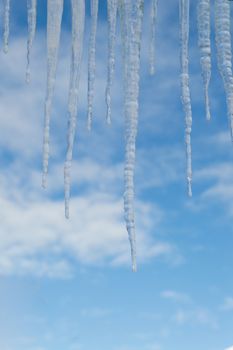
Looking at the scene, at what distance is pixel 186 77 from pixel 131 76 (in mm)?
342

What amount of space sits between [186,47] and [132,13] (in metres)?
0.41

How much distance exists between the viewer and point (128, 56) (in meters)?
4.48

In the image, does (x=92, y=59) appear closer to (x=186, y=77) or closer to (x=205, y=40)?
(x=186, y=77)

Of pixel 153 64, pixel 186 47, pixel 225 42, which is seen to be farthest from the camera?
pixel 153 64

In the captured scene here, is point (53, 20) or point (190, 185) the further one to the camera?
point (53, 20)

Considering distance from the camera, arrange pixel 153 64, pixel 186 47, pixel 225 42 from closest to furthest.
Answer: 1. pixel 225 42
2. pixel 186 47
3. pixel 153 64

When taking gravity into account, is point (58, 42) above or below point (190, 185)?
above

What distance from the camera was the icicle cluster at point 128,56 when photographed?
4.26 m

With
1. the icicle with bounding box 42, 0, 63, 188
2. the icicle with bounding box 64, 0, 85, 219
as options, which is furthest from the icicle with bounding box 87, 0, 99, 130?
the icicle with bounding box 42, 0, 63, 188

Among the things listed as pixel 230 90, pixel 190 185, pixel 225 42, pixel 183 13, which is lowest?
pixel 190 185

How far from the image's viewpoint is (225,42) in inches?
168

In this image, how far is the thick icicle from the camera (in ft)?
13.9

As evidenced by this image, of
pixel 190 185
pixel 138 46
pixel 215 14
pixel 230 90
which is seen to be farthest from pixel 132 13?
pixel 190 185

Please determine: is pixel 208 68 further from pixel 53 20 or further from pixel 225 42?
pixel 53 20
